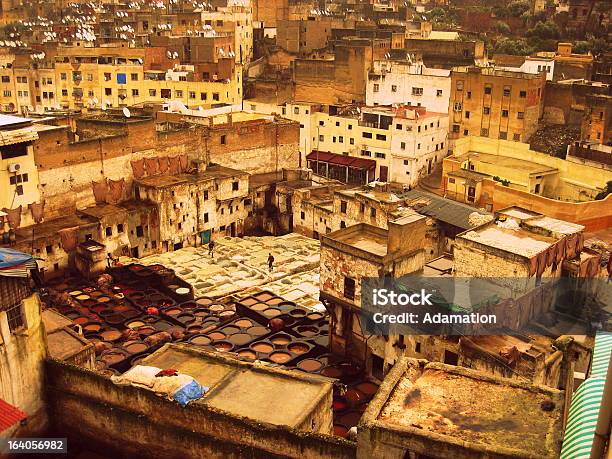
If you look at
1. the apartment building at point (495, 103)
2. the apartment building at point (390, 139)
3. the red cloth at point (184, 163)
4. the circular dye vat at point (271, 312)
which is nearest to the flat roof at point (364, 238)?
the circular dye vat at point (271, 312)

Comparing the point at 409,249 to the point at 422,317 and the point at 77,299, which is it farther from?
the point at 77,299

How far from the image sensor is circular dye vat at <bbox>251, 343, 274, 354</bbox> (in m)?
28.7

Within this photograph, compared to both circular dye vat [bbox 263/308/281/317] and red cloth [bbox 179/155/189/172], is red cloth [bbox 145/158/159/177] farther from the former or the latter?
circular dye vat [bbox 263/308/281/317]

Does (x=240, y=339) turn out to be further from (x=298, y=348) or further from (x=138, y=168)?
(x=138, y=168)

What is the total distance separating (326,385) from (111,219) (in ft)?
75.9

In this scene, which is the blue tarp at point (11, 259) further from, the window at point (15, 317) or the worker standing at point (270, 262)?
the worker standing at point (270, 262)

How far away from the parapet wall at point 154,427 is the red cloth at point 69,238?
17270 mm

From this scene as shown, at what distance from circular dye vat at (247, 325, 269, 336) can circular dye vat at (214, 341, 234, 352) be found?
144cm

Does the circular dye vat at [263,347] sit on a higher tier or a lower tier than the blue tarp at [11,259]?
lower

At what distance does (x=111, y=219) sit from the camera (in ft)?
125

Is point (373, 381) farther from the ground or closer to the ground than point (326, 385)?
closer to the ground

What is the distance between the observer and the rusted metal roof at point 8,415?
662 inches

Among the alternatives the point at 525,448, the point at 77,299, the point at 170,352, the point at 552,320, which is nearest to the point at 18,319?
the point at 170,352

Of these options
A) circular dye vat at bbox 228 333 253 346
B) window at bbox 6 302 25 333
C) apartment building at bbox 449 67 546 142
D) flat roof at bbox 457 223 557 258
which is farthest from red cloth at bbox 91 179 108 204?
apartment building at bbox 449 67 546 142
